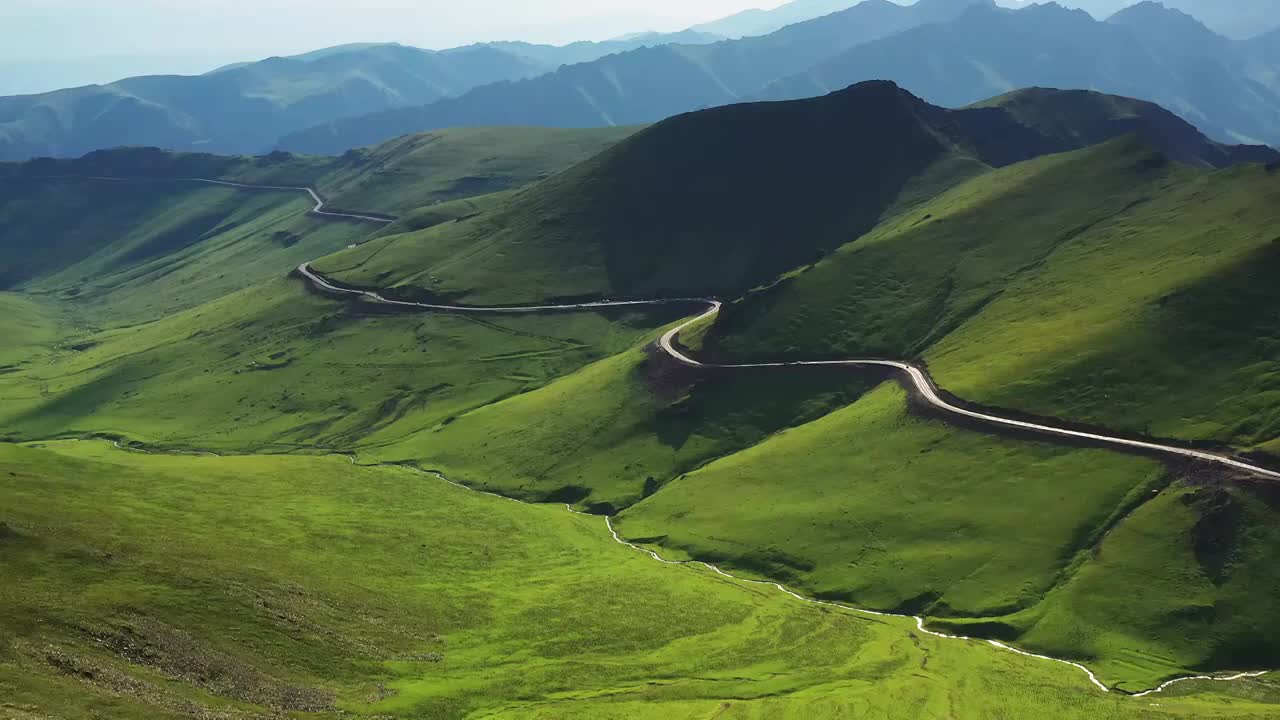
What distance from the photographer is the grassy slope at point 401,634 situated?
3337 inches

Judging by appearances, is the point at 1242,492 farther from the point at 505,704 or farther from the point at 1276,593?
the point at 505,704

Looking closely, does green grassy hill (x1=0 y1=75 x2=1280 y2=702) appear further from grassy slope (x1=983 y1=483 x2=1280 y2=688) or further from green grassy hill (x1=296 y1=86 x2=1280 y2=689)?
green grassy hill (x1=296 y1=86 x2=1280 y2=689)

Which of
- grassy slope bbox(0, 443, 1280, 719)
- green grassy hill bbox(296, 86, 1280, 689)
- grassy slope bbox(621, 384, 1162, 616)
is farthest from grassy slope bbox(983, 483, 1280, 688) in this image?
grassy slope bbox(0, 443, 1280, 719)

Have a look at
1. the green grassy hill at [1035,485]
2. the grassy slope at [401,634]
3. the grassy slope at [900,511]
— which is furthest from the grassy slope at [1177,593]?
the grassy slope at [401,634]

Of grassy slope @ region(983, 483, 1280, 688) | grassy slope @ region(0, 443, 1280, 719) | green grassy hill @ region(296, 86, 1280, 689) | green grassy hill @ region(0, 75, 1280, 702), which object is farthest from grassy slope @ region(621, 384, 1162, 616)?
grassy slope @ region(0, 443, 1280, 719)

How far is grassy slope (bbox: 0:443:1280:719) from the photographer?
84.8m

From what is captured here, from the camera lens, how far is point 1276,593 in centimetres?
11631

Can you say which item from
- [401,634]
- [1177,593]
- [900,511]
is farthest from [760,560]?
[401,634]

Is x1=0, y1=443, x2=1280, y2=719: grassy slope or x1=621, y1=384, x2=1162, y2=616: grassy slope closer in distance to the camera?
x1=0, y1=443, x2=1280, y2=719: grassy slope

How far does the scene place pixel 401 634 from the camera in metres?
109

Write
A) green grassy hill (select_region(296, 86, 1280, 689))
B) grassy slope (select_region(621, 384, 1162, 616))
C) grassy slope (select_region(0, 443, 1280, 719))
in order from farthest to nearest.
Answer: grassy slope (select_region(621, 384, 1162, 616)), green grassy hill (select_region(296, 86, 1280, 689)), grassy slope (select_region(0, 443, 1280, 719))

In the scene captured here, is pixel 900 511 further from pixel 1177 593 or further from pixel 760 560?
pixel 1177 593

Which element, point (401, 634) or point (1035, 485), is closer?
point (401, 634)

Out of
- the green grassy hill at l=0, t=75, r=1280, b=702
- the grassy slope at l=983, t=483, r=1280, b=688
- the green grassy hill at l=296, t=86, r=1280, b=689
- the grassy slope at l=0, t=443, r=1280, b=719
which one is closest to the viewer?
the grassy slope at l=0, t=443, r=1280, b=719
